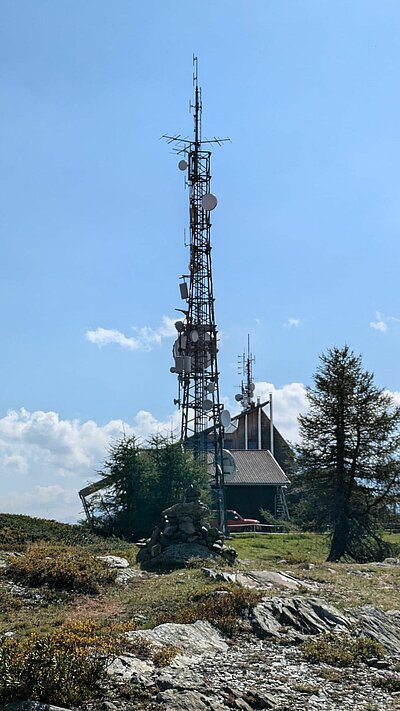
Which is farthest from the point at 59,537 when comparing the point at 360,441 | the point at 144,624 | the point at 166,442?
the point at 144,624

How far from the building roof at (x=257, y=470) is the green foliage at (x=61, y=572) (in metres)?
30.6

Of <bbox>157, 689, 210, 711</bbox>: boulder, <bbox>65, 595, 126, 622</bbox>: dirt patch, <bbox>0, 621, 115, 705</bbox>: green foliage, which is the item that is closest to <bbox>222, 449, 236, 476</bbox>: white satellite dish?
<bbox>65, 595, 126, 622</bbox>: dirt patch

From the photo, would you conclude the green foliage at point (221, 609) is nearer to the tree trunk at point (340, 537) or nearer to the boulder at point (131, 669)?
the boulder at point (131, 669)

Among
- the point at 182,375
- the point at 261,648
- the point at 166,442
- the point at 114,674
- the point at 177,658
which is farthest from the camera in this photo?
the point at 182,375

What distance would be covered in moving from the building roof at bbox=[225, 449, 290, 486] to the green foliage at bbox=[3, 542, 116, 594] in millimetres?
30626

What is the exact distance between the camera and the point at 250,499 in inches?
2071

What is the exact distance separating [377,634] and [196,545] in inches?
328

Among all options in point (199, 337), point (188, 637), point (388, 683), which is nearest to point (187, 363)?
point (199, 337)

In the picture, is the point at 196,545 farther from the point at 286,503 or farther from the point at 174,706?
the point at 286,503

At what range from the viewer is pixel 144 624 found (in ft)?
45.0

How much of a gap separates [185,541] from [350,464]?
32.8ft

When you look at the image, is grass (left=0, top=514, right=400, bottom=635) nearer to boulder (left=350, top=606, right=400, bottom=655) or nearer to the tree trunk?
boulder (left=350, top=606, right=400, bottom=655)

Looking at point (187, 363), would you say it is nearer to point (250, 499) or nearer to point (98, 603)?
point (250, 499)

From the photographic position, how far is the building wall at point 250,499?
52.1 m
